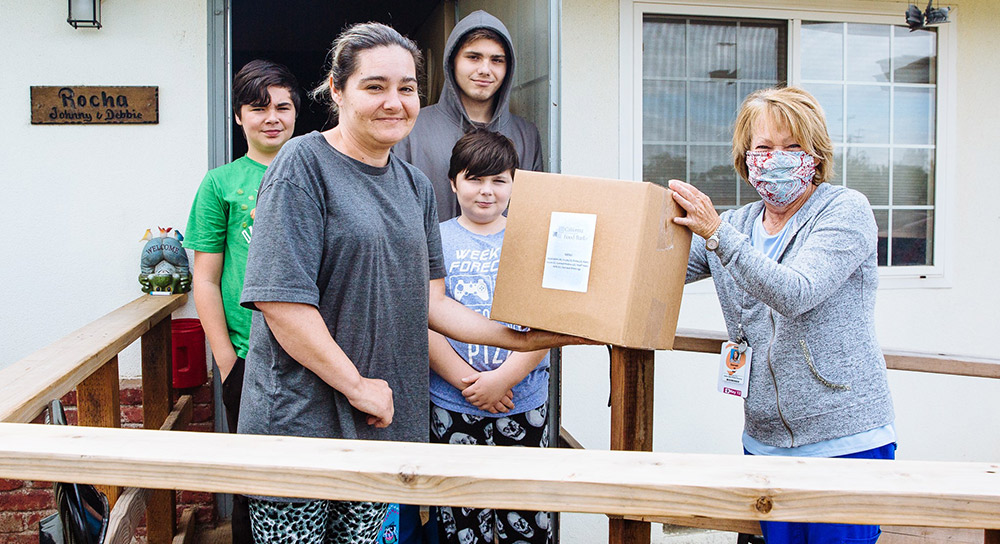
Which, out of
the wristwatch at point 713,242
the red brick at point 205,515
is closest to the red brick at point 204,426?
the red brick at point 205,515

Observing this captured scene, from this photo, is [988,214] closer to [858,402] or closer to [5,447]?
[858,402]

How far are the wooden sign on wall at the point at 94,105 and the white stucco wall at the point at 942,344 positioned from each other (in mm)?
1985

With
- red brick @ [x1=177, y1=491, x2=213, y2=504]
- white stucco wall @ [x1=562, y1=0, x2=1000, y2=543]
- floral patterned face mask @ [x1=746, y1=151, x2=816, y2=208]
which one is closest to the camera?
floral patterned face mask @ [x1=746, y1=151, x2=816, y2=208]

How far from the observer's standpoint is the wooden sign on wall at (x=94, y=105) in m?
2.75

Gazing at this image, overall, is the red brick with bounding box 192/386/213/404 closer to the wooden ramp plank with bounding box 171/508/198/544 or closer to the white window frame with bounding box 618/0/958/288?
the wooden ramp plank with bounding box 171/508/198/544

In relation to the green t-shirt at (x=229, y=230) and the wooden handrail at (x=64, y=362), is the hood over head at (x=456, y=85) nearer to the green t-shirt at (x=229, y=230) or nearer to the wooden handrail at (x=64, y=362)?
the green t-shirt at (x=229, y=230)

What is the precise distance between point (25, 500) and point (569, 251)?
7.80 ft

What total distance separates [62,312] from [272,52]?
439 centimetres

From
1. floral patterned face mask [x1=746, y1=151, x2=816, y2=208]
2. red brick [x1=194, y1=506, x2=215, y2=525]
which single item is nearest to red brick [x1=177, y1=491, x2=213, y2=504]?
red brick [x1=194, y1=506, x2=215, y2=525]

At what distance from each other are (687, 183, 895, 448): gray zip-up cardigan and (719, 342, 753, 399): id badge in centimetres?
4

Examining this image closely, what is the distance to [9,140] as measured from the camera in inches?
108

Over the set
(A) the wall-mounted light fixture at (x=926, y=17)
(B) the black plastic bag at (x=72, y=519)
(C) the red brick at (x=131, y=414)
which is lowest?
(C) the red brick at (x=131, y=414)

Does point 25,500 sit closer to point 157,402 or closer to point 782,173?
point 157,402

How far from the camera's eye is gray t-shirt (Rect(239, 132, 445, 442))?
4.40ft
